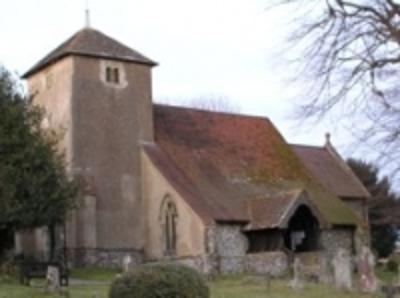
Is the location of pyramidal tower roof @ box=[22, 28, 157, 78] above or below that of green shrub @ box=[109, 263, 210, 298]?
above

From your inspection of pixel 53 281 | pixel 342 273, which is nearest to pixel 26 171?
pixel 53 281

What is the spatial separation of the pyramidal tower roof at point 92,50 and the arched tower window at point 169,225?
8078 millimetres

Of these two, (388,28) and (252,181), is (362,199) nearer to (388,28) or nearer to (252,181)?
(252,181)

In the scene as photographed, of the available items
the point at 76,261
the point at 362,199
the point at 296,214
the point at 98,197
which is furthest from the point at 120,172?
the point at 362,199

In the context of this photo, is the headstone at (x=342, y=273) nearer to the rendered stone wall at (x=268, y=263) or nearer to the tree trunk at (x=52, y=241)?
the rendered stone wall at (x=268, y=263)

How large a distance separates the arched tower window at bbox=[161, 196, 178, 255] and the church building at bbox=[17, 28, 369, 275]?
0.17 ft

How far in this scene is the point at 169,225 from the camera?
46.2 meters

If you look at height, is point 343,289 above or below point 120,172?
below

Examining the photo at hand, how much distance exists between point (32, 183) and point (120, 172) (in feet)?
33.0

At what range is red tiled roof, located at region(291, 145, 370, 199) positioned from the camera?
182 feet

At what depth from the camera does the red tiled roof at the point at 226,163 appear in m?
46.2

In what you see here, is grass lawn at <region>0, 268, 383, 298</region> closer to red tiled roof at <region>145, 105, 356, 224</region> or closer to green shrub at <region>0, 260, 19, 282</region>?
green shrub at <region>0, 260, 19, 282</region>

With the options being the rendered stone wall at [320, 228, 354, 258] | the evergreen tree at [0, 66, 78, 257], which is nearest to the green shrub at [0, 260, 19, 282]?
the evergreen tree at [0, 66, 78, 257]

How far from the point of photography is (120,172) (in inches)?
1860
